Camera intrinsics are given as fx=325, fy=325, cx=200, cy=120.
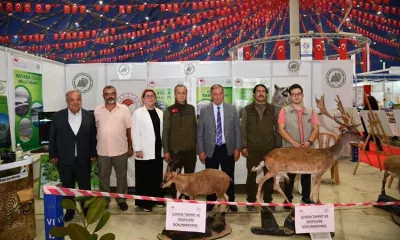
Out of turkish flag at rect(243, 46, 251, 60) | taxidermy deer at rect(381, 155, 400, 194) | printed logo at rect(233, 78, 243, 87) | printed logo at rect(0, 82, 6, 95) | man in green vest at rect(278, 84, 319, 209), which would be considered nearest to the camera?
man in green vest at rect(278, 84, 319, 209)

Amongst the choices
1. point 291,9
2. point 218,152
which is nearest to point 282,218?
point 218,152

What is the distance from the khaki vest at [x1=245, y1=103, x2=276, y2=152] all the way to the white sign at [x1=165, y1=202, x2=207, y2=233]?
140cm

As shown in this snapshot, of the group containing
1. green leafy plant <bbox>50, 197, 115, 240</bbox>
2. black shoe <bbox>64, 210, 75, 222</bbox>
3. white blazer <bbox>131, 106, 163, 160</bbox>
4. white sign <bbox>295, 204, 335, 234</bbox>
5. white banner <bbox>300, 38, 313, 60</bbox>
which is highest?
white banner <bbox>300, 38, 313, 60</bbox>

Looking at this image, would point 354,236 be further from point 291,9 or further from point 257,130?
point 291,9

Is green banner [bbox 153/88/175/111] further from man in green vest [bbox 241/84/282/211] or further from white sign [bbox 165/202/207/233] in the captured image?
white sign [bbox 165/202/207/233]

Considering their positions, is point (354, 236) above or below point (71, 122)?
below

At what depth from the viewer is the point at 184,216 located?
3078 mm

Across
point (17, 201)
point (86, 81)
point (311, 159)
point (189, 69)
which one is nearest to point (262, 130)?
point (311, 159)

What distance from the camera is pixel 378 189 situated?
565 cm

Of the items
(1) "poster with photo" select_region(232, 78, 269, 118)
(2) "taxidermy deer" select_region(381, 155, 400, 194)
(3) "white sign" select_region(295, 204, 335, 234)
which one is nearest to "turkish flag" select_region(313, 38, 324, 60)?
(1) "poster with photo" select_region(232, 78, 269, 118)

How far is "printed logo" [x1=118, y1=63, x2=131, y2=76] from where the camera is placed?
221 inches

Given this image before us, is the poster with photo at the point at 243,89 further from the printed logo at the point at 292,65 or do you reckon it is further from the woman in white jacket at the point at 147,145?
the woman in white jacket at the point at 147,145

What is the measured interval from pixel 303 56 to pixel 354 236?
177 inches

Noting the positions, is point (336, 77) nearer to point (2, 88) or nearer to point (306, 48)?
point (306, 48)
